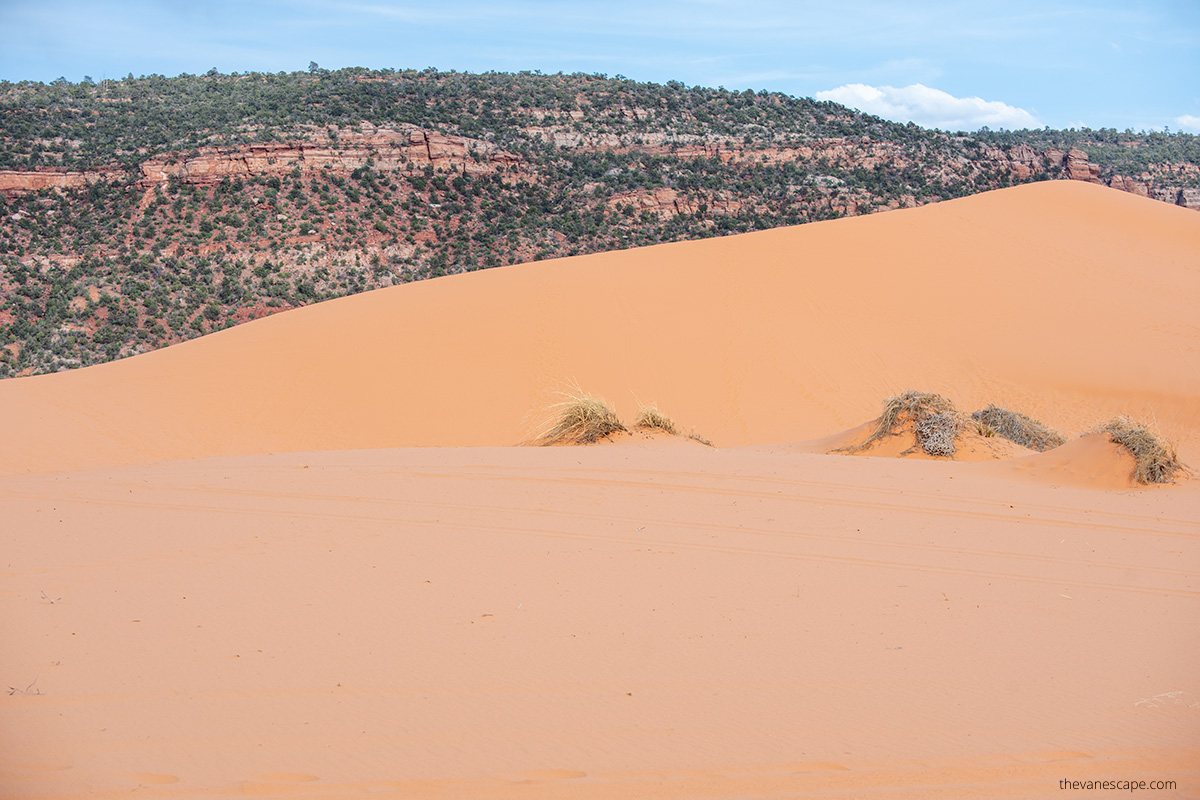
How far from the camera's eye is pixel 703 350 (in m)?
16.1

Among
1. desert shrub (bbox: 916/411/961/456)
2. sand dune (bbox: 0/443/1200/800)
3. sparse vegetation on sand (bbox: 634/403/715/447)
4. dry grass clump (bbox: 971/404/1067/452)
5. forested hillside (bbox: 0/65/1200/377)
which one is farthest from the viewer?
forested hillside (bbox: 0/65/1200/377)

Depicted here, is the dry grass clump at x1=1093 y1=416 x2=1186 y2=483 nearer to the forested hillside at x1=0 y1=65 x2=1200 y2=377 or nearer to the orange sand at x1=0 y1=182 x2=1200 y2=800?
the orange sand at x1=0 y1=182 x2=1200 y2=800

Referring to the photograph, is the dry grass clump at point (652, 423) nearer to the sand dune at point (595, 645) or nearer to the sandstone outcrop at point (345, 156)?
the sand dune at point (595, 645)

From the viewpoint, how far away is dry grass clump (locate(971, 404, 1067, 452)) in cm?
1113

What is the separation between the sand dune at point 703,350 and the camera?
13.6 metres

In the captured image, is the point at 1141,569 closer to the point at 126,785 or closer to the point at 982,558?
the point at 982,558

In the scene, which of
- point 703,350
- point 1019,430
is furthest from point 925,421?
point 703,350

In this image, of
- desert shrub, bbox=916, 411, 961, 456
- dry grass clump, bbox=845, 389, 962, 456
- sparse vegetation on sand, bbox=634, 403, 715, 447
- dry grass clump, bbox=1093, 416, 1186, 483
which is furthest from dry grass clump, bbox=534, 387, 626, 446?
dry grass clump, bbox=1093, 416, 1186, 483

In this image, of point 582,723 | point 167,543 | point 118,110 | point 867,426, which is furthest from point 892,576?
point 118,110

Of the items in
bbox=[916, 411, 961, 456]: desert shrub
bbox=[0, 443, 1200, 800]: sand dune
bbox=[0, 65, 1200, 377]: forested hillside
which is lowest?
bbox=[916, 411, 961, 456]: desert shrub

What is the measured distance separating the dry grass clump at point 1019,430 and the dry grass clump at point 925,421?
1303 millimetres

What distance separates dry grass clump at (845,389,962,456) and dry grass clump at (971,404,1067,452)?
1.30 m

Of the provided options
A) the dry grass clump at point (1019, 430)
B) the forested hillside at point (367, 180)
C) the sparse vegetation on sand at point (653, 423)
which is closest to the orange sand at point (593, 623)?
the sparse vegetation on sand at point (653, 423)

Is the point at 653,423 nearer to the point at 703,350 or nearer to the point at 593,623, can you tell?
the point at 703,350
